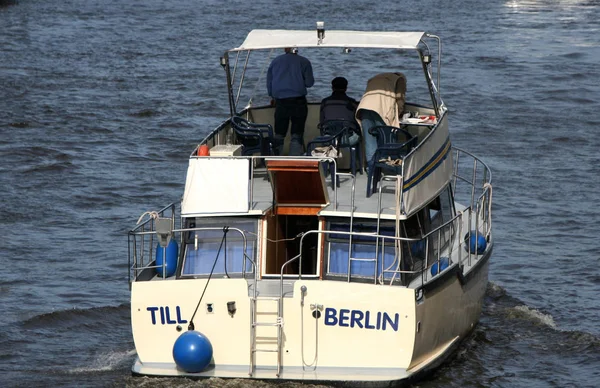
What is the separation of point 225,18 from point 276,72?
28076mm

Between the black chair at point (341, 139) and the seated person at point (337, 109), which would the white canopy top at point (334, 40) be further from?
the black chair at point (341, 139)

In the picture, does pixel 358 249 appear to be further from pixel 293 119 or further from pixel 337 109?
pixel 293 119

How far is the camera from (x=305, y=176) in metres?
12.2

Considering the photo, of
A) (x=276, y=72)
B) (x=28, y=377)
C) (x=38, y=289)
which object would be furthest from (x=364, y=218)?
(x=38, y=289)

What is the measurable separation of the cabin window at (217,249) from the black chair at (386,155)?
158 cm

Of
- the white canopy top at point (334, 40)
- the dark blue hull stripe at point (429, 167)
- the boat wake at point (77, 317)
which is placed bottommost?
the boat wake at point (77, 317)

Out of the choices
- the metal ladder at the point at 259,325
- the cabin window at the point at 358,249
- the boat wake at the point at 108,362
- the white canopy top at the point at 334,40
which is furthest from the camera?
the white canopy top at the point at 334,40

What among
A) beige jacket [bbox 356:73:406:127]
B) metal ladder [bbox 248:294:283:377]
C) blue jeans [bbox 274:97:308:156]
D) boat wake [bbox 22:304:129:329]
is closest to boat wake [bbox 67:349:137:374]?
boat wake [bbox 22:304:129:329]

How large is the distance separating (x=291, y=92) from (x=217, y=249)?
3.00m

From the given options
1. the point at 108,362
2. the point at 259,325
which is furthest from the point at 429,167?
the point at 108,362

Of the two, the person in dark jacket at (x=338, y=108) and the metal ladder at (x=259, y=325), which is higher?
the person in dark jacket at (x=338, y=108)

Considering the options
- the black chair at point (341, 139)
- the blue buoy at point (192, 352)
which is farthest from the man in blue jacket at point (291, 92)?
the blue buoy at point (192, 352)

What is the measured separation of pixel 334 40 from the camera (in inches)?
545

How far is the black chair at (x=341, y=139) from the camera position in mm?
13586
